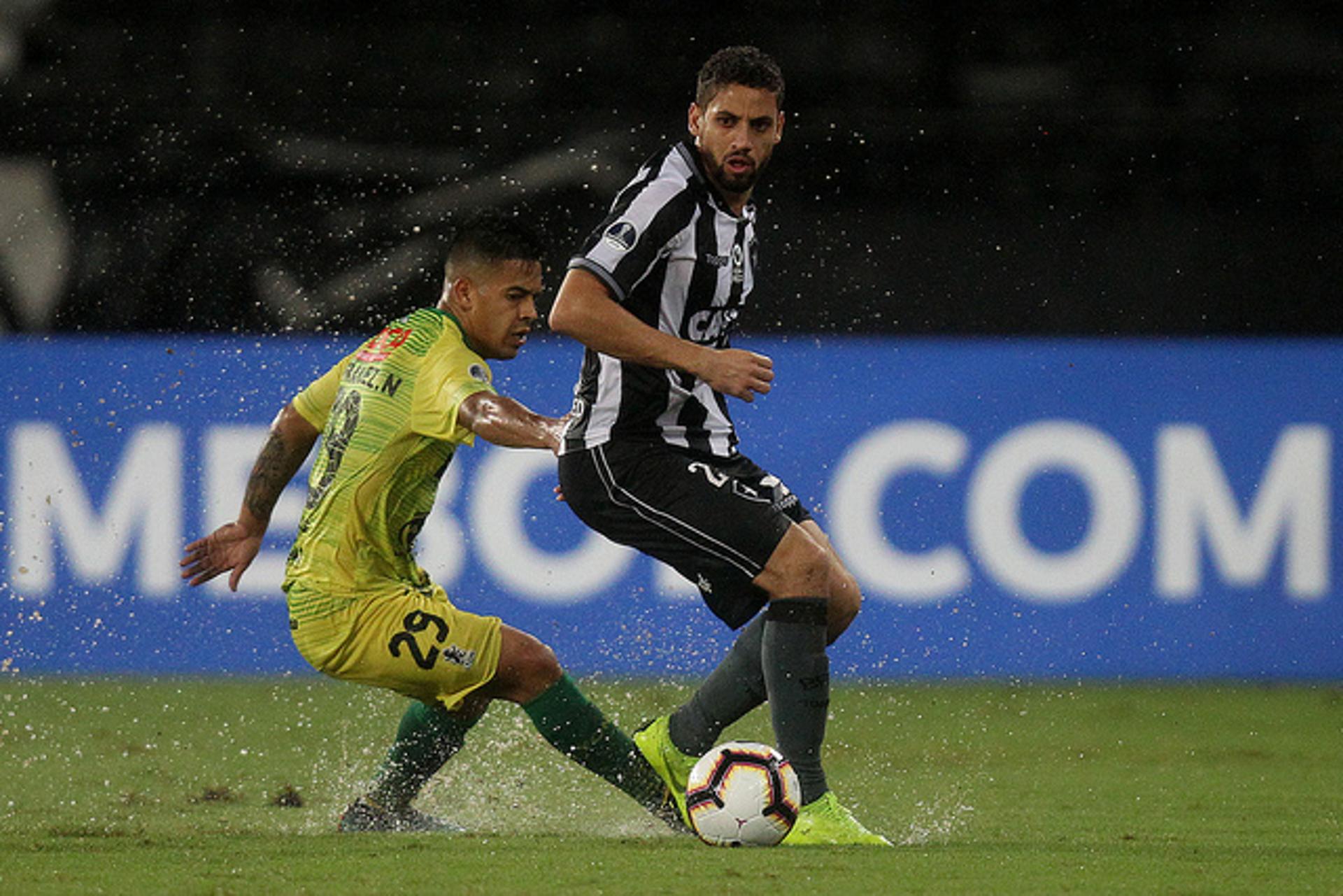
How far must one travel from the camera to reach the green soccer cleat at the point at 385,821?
4906 mm

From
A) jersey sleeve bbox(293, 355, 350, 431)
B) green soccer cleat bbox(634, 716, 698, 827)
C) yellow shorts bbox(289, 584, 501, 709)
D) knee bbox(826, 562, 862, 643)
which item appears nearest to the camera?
yellow shorts bbox(289, 584, 501, 709)

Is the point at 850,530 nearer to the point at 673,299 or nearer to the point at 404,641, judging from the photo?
the point at 673,299

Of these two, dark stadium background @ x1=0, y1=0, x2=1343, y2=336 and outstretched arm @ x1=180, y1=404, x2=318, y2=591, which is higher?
dark stadium background @ x1=0, y1=0, x2=1343, y2=336

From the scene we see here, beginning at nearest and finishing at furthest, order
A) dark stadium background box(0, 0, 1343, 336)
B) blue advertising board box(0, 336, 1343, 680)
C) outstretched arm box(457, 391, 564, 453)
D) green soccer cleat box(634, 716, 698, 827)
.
Answer: 1. outstretched arm box(457, 391, 564, 453)
2. green soccer cleat box(634, 716, 698, 827)
3. blue advertising board box(0, 336, 1343, 680)
4. dark stadium background box(0, 0, 1343, 336)

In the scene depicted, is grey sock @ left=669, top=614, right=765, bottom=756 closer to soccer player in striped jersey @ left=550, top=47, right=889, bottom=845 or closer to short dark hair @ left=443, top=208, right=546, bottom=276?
soccer player in striped jersey @ left=550, top=47, right=889, bottom=845

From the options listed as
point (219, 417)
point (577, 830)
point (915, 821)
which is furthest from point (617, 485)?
point (219, 417)

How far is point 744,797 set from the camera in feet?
14.6

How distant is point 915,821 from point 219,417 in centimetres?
382

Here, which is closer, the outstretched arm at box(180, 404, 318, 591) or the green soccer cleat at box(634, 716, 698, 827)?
the green soccer cleat at box(634, 716, 698, 827)

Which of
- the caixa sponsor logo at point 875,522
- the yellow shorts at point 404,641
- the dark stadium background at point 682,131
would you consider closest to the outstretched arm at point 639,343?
the yellow shorts at point 404,641

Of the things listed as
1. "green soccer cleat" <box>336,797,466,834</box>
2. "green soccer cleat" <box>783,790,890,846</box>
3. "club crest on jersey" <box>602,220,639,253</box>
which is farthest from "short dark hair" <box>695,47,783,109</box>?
"green soccer cleat" <box>336,797,466,834</box>

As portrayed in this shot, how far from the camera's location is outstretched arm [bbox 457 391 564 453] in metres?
4.34

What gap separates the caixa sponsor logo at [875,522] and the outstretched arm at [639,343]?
3.37m

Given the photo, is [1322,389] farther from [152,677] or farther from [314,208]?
[152,677]
